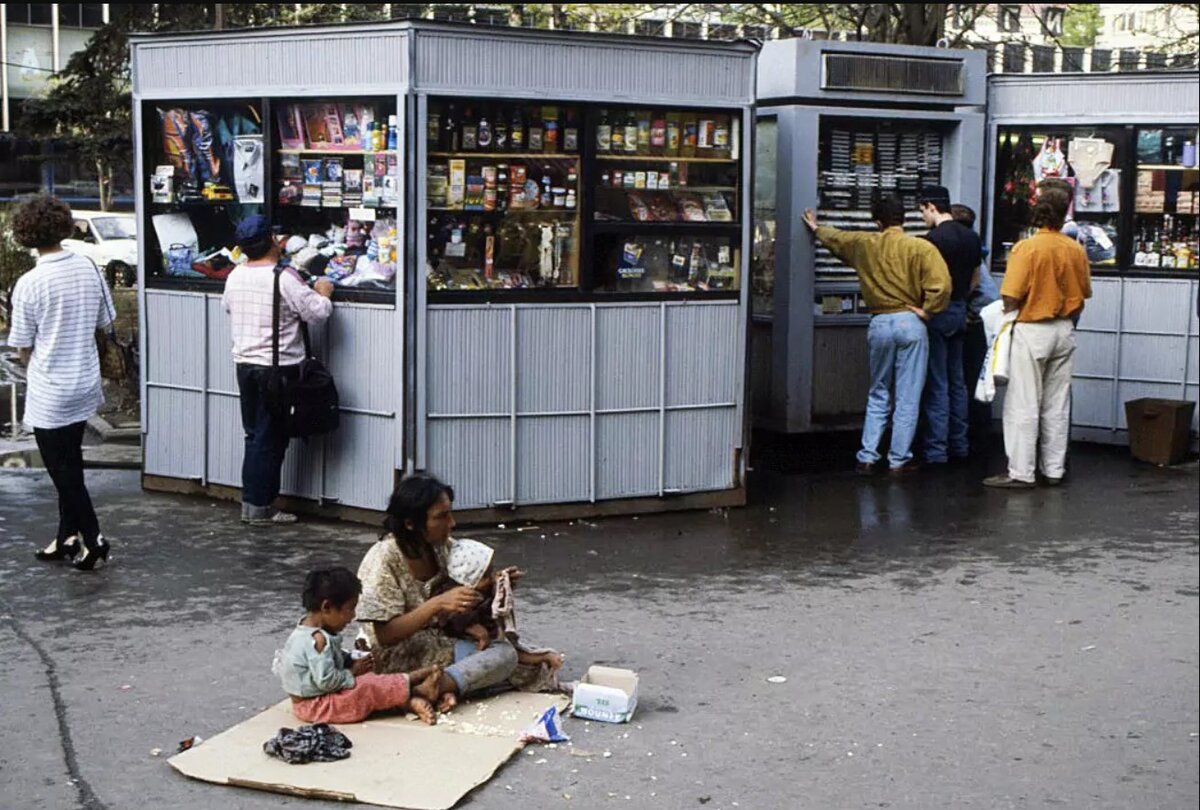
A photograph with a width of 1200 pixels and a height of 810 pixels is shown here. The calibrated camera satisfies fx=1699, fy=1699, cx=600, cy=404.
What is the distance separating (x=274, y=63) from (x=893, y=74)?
4.76m

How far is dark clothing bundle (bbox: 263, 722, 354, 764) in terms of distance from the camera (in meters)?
5.45

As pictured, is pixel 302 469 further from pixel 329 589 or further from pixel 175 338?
pixel 329 589

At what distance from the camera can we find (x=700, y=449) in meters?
9.95

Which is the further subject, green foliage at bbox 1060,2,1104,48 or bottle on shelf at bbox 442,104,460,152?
green foliage at bbox 1060,2,1104,48

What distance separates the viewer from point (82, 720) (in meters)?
5.92

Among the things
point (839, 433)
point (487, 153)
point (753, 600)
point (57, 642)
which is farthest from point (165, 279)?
point (839, 433)

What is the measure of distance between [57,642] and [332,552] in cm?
200

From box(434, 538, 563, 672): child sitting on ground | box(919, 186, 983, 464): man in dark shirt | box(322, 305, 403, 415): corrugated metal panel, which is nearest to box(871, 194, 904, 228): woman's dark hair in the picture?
box(919, 186, 983, 464): man in dark shirt

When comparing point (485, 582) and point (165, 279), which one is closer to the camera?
point (485, 582)

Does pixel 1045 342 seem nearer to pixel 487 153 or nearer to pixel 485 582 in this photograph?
pixel 487 153

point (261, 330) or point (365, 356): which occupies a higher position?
point (261, 330)

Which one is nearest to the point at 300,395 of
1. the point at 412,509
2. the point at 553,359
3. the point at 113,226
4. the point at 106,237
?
the point at 553,359

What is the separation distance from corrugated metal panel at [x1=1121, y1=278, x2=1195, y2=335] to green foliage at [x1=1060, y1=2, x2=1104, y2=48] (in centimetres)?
1517

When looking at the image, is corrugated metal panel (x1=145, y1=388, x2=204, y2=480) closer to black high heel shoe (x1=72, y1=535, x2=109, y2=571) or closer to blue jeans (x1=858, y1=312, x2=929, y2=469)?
black high heel shoe (x1=72, y1=535, x2=109, y2=571)
